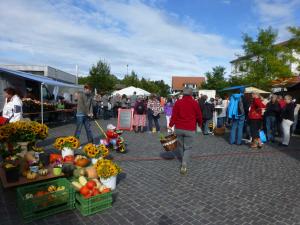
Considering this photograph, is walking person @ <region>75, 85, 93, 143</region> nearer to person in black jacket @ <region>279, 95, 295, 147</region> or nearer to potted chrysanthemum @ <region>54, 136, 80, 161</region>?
potted chrysanthemum @ <region>54, 136, 80, 161</region>

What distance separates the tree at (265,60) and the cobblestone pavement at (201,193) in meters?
22.0

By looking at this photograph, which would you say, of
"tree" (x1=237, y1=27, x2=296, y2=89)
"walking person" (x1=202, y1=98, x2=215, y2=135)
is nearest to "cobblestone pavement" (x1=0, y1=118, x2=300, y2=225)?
"walking person" (x1=202, y1=98, x2=215, y2=135)

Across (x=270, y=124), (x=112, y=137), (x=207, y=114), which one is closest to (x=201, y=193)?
(x=112, y=137)

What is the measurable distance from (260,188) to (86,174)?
3.32m

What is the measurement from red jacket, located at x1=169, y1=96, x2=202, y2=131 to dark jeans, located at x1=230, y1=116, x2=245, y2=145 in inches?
160

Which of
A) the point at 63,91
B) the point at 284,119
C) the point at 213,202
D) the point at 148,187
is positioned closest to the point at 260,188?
the point at 213,202

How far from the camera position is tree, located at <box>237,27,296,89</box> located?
93.1ft

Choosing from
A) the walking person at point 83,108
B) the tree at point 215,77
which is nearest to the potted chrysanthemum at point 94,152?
the walking person at point 83,108

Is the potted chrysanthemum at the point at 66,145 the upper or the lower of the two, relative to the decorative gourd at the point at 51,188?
upper

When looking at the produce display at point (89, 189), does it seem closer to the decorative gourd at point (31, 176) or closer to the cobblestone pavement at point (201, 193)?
the cobblestone pavement at point (201, 193)

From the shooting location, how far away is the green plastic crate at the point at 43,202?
4027 mm

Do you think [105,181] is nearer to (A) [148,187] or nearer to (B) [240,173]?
(A) [148,187]

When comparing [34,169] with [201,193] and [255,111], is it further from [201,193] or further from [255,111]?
[255,111]

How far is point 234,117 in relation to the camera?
33.6 feet
